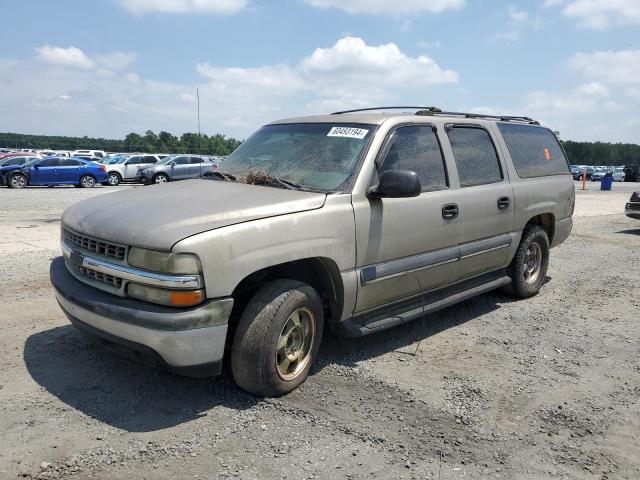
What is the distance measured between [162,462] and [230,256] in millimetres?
1156

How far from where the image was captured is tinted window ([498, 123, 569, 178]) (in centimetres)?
571

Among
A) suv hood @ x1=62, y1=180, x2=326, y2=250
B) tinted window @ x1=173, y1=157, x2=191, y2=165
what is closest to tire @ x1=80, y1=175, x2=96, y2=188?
tinted window @ x1=173, y1=157, x2=191, y2=165

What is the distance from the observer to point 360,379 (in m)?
3.89

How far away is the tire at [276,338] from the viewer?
330 centimetres

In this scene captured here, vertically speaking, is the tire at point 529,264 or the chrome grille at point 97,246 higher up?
the chrome grille at point 97,246

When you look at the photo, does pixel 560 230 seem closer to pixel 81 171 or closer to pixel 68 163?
pixel 81 171

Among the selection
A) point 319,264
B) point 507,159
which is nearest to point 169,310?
point 319,264

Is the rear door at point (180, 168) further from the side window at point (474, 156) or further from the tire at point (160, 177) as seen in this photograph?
the side window at point (474, 156)

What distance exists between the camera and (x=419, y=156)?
4453mm

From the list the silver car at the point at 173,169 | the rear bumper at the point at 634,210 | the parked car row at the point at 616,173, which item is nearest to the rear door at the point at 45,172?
A: the silver car at the point at 173,169

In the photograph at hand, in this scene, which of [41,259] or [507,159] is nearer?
[507,159]

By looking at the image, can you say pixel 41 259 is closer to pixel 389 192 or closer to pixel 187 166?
pixel 389 192

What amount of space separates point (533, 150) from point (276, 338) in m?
4.16

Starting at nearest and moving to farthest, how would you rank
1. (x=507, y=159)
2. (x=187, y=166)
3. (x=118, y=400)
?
1. (x=118, y=400)
2. (x=507, y=159)
3. (x=187, y=166)
